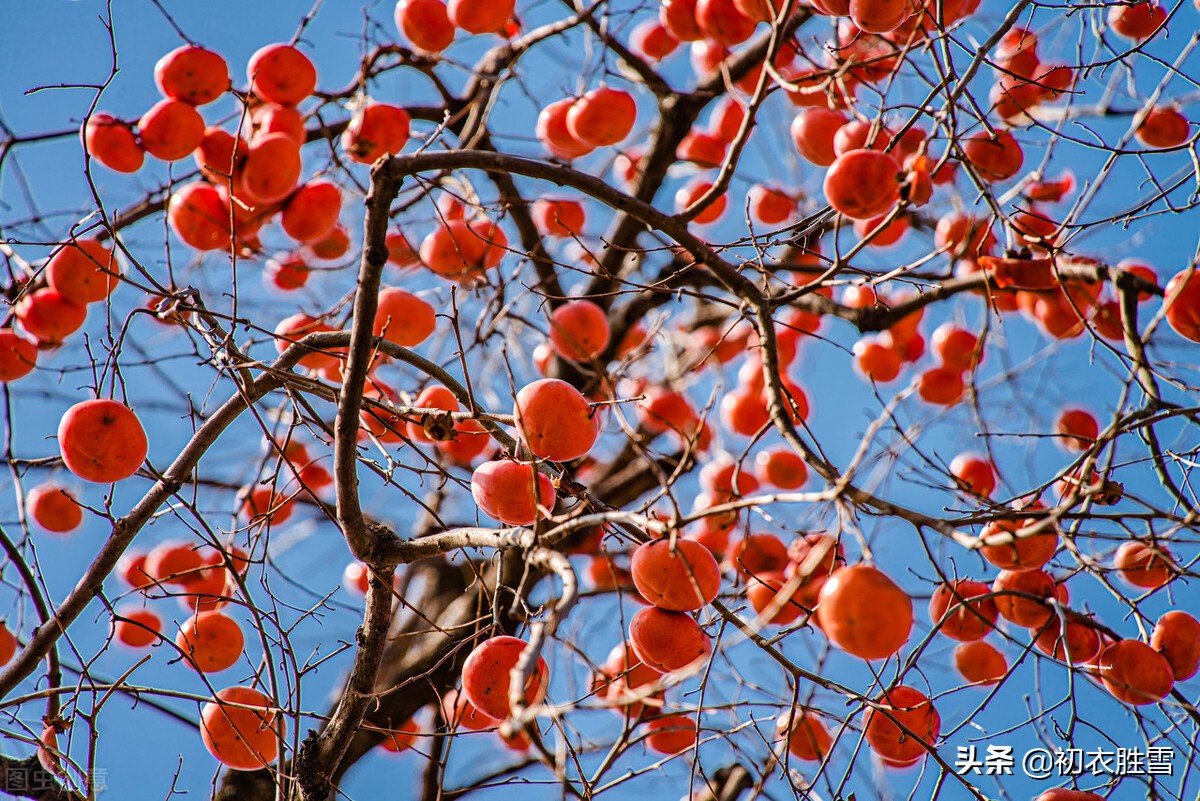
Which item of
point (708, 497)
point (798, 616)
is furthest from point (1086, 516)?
point (708, 497)

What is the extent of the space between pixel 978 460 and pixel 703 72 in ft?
5.86

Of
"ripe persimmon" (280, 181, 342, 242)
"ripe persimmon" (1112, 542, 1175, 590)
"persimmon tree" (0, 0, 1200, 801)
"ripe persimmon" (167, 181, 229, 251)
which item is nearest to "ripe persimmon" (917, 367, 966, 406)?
"persimmon tree" (0, 0, 1200, 801)

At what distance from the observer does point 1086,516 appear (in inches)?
48.5

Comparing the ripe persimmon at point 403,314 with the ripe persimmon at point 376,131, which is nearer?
the ripe persimmon at point 403,314

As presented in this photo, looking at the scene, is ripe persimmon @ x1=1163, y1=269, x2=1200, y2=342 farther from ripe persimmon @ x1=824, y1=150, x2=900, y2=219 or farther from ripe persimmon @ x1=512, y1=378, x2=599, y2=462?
ripe persimmon @ x1=512, y1=378, x2=599, y2=462

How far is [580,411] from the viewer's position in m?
1.74

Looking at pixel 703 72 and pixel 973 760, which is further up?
pixel 703 72

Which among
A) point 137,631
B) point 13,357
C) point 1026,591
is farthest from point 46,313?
point 1026,591

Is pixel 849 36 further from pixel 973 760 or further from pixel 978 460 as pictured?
pixel 973 760

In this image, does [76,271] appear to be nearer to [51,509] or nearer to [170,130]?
[170,130]

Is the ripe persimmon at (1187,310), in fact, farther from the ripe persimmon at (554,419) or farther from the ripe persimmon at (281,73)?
the ripe persimmon at (281,73)

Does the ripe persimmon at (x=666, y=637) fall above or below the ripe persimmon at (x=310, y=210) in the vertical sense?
below

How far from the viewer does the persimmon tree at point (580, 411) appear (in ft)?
5.13

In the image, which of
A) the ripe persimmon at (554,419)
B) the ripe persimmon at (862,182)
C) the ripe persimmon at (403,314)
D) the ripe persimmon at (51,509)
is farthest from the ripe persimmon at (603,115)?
the ripe persimmon at (51,509)
